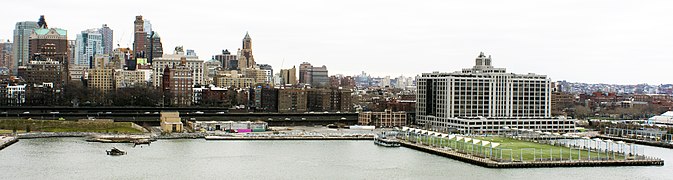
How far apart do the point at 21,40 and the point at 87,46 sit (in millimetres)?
23717

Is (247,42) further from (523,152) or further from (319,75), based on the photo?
(523,152)

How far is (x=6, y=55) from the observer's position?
17638 cm

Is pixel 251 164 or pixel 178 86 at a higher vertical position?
pixel 178 86

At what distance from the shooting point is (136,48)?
16775 cm

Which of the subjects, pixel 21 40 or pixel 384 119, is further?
pixel 21 40

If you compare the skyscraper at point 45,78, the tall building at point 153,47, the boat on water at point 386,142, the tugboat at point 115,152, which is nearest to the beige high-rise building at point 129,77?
the skyscraper at point 45,78

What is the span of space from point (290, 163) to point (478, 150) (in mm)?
11684

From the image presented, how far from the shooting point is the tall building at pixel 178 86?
92750 millimetres

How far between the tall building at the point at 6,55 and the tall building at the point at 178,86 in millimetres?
90458

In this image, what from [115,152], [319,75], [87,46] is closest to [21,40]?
[87,46]

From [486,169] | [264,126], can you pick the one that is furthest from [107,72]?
[486,169]

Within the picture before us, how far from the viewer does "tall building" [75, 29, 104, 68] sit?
602 feet

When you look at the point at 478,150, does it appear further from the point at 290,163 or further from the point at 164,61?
the point at 164,61

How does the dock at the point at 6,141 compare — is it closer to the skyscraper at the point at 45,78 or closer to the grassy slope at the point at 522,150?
the grassy slope at the point at 522,150
